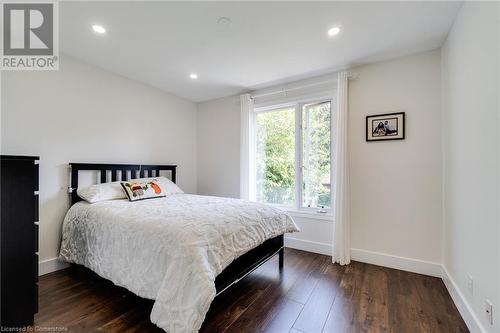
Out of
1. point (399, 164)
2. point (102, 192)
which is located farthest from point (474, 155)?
Answer: point (102, 192)

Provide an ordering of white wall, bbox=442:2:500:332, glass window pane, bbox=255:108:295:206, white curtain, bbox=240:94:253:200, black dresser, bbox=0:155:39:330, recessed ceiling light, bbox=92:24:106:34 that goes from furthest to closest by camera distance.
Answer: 1. white curtain, bbox=240:94:253:200
2. glass window pane, bbox=255:108:295:206
3. recessed ceiling light, bbox=92:24:106:34
4. black dresser, bbox=0:155:39:330
5. white wall, bbox=442:2:500:332

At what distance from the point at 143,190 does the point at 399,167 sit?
10.2 feet

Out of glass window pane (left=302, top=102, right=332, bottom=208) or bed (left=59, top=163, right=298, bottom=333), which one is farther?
glass window pane (left=302, top=102, right=332, bottom=208)

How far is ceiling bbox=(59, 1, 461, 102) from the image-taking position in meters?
1.81

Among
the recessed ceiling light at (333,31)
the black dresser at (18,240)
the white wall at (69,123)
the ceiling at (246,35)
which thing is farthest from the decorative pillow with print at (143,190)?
the recessed ceiling light at (333,31)

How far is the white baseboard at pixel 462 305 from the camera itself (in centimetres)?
149

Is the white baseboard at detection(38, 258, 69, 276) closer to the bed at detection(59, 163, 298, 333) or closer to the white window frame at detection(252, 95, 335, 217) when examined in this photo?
the bed at detection(59, 163, 298, 333)

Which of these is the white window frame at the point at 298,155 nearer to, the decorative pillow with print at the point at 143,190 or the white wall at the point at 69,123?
the decorative pillow with print at the point at 143,190

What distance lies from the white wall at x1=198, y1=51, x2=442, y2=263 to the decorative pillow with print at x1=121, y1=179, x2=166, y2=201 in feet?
7.35

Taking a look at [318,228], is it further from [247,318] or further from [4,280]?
[4,280]

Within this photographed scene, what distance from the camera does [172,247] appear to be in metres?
1.50

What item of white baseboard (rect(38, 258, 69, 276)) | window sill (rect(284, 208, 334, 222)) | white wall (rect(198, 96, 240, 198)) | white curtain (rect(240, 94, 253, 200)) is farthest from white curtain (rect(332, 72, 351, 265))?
white baseboard (rect(38, 258, 69, 276))

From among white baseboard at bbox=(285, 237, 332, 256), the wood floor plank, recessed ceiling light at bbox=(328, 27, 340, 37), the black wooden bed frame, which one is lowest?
the wood floor plank

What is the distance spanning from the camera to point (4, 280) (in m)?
1.45
